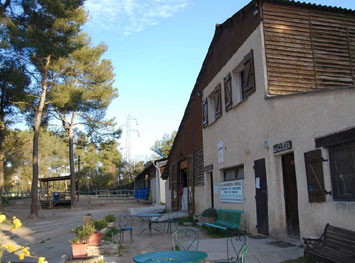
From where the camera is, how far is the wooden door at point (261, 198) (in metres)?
8.14

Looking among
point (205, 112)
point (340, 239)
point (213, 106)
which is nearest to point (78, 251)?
point (340, 239)

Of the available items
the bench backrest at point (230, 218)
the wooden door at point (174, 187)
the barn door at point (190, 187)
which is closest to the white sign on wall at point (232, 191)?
the bench backrest at point (230, 218)

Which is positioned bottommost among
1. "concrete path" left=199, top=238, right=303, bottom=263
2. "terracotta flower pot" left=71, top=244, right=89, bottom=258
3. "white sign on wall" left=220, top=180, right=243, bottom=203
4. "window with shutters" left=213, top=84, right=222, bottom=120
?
"concrete path" left=199, top=238, right=303, bottom=263

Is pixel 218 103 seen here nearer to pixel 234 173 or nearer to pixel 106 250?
pixel 234 173

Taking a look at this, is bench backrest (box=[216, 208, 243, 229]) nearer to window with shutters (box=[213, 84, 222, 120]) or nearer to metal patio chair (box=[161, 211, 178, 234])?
metal patio chair (box=[161, 211, 178, 234])

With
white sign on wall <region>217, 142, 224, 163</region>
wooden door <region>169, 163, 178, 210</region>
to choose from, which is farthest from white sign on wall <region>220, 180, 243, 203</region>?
wooden door <region>169, 163, 178, 210</region>

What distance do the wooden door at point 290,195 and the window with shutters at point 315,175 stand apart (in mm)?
1351

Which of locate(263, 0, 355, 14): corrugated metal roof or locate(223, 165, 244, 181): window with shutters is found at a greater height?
locate(263, 0, 355, 14): corrugated metal roof

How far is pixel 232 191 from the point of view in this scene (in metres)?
10.4

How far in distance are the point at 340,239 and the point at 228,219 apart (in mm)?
4778

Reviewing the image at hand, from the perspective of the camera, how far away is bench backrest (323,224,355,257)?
4805mm

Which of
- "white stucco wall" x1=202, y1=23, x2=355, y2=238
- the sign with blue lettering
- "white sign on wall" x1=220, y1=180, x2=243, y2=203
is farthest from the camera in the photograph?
"white sign on wall" x1=220, y1=180, x2=243, y2=203

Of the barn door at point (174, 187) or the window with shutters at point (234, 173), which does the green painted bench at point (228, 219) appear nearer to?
the window with shutters at point (234, 173)

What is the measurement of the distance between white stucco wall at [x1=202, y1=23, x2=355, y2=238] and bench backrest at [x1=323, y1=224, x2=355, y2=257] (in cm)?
22
